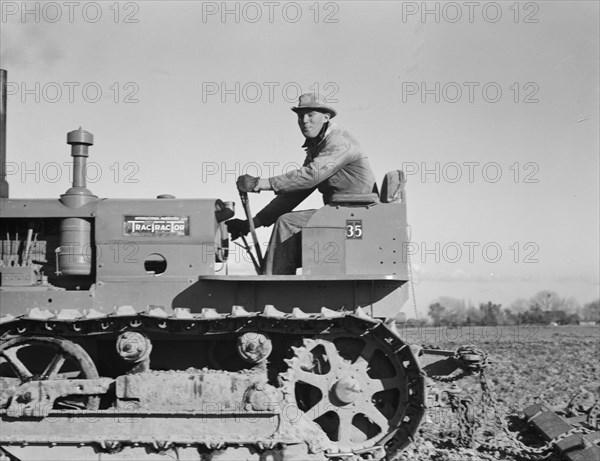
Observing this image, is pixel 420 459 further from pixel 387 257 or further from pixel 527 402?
pixel 527 402

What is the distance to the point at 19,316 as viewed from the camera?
8.62m

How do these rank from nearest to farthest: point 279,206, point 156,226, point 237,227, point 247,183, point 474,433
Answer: point 247,183 → point 156,226 → point 474,433 → point 237,227 → point 279,206

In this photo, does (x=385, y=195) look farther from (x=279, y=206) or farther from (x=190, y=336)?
(x=190, y=336)

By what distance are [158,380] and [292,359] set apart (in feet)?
5.31

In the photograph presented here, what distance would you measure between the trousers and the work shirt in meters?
0.37

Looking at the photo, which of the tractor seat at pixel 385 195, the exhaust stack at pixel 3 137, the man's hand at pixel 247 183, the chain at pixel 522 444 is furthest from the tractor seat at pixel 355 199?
the exhaust stack at pixel 3 137

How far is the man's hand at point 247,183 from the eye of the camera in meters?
9.45

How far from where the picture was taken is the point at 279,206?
10562 millimetres

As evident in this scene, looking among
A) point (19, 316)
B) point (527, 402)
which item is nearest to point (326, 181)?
point (19, 316)

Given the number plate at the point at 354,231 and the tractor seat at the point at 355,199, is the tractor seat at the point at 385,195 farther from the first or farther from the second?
the number plate at the point at 354,231

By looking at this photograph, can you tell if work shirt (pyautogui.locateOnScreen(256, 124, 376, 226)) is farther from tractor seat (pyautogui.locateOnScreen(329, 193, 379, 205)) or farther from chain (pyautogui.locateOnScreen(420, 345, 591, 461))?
chain (pyautogui.locateOnScreen(420, 345, 591, 461))

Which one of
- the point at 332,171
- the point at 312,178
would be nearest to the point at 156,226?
the point at 312,178

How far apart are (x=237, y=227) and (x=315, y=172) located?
1.55m

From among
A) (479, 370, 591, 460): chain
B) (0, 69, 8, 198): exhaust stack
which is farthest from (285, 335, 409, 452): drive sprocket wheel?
(0, 69, 8, 198): exhaust stack
